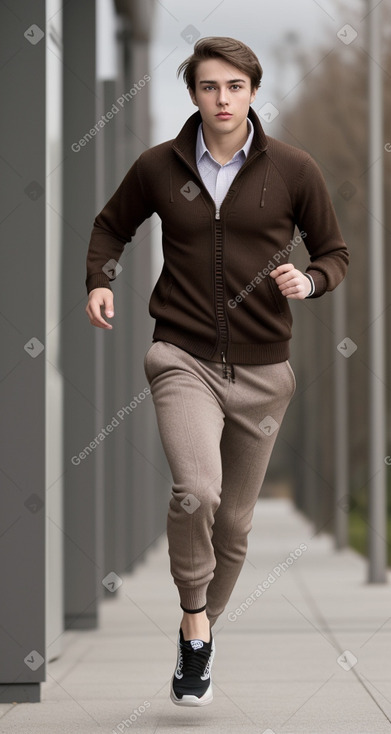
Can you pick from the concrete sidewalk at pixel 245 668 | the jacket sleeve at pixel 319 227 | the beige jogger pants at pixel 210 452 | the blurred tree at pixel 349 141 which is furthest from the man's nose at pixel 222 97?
the blurred tree at pixel 349 141

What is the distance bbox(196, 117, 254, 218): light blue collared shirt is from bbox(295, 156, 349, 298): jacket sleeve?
205 millimetres

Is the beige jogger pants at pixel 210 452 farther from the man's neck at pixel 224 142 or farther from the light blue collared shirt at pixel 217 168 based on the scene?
the man's neck at pixel 224 142

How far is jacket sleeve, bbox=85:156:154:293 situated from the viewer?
4.92m

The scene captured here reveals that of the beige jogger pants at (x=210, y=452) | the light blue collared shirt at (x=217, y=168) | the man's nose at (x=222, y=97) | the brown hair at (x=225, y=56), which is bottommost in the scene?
the beige jogger pants at (x=210, y=452)

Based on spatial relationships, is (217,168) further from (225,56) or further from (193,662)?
(193,662)

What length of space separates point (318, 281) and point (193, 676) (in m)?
1.32

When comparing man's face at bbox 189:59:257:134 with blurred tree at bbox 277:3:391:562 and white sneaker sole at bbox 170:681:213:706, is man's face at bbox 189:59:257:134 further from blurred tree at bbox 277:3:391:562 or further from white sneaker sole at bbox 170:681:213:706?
blurred tree at bbox 277:3:391:562

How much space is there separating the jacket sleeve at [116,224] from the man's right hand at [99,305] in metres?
0.09

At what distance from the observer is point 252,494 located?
16.5 ft

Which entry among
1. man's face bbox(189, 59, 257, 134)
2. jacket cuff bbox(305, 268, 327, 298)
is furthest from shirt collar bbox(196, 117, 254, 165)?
jacket cuff bbox(305, 268, 327, 298)

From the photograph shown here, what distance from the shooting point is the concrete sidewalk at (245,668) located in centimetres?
504

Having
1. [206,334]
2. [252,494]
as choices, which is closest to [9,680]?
[252,494]

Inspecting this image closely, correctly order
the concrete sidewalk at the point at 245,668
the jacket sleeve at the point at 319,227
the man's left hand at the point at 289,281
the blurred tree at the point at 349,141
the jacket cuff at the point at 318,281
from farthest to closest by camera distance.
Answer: the blurred tree at the point at 349,141, the concrete sidewalk at the point at 245,668, the jacket sleeve at the point at 319,227, the jacket cuff at the point at 318,281, the man's left hand at the point at 289,281

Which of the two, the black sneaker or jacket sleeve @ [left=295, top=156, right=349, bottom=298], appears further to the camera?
jacket sleeve @ [left=295, top=156, right=349, bottom=298]
